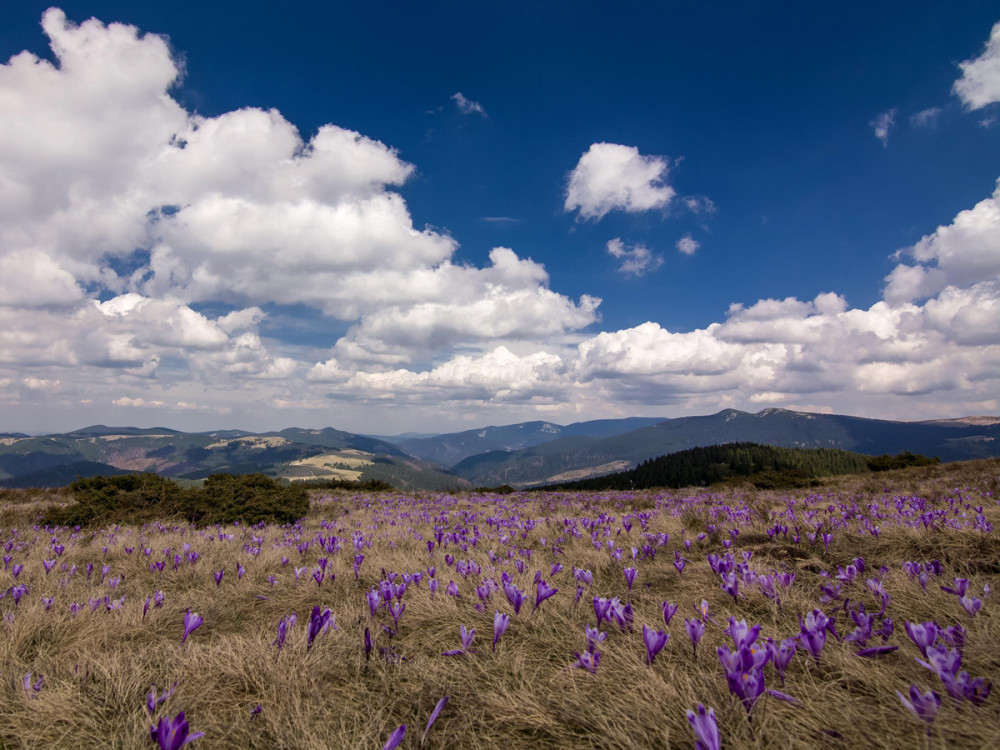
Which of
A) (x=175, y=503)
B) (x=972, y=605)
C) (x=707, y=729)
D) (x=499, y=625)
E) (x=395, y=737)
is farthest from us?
(x=175, y=503)

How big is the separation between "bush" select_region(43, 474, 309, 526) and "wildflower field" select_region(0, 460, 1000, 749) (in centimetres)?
591

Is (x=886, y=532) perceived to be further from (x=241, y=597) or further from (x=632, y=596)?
(x=241, y=597)

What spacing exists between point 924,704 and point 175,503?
16208 mm

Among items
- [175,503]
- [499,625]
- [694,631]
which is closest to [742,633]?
[694,631]

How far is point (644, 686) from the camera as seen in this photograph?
95.3 inches

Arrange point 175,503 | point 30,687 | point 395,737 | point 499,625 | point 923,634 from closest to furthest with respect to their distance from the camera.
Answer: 1. point 395,737
2. point 923,634
3. point 30,687
4. point 499,625
5. point 175,503

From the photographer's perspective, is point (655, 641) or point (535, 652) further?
point (535, 652)

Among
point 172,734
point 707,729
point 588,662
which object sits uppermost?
point 707,729

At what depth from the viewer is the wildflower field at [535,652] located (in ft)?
7.00

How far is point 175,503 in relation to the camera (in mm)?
13203

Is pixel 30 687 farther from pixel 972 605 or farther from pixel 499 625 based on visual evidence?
pixel 972 605

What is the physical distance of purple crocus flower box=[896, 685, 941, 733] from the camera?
1766 millimetres

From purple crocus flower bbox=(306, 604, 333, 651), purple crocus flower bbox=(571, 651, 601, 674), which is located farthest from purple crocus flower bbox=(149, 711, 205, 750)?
purple crocus flower bbox=(571, 651, 601, 674)

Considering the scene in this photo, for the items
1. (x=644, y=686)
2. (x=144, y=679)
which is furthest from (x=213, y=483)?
(x=644, y=686)
